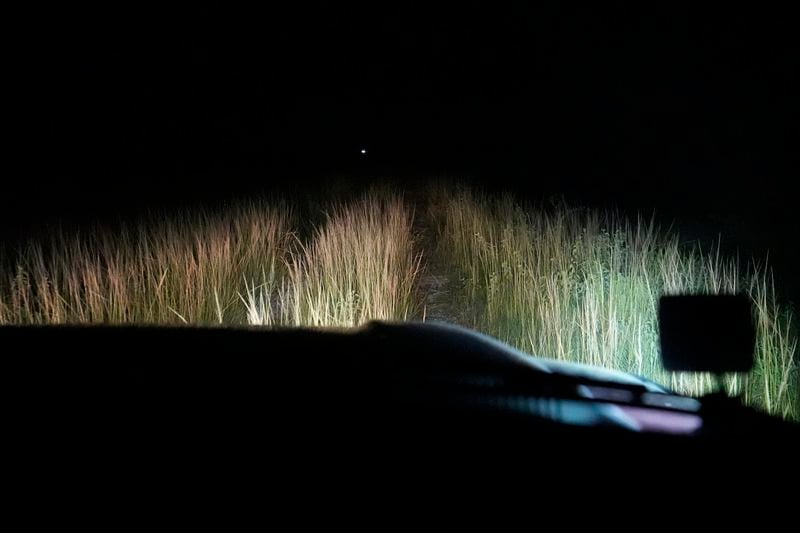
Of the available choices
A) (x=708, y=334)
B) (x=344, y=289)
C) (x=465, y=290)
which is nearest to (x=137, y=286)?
(x=344, y=289)

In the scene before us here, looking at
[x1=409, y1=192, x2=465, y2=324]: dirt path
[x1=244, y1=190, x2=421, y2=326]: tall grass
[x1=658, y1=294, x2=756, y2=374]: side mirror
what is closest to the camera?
[x1=658, y1=294, x2=756, y2=374]: side mirror

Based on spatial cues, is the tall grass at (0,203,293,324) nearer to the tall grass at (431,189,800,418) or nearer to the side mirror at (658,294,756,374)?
the tall grass at (431,189,800,418)

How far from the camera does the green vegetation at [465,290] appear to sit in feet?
12.1

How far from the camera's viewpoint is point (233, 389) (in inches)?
63.5

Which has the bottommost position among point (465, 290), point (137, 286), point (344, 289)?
point (465, 290)

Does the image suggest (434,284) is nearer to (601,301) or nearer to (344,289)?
(344,289)

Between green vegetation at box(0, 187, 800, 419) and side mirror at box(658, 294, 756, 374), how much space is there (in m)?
1.34

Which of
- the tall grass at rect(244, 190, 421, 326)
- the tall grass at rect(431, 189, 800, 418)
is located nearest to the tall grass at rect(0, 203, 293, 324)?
the tall grass at rect(244, 190, 421, 326)

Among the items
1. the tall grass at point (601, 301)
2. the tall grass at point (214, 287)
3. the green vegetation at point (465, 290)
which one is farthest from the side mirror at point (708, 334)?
the tall grass at point (214, 287)

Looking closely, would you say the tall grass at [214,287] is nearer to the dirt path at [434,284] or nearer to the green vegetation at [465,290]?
the green vegetation at [465,290]

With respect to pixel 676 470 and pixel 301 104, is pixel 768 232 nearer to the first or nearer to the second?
pixel 676 470

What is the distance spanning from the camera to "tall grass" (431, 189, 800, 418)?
3471 millimetres

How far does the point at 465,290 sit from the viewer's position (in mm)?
5582

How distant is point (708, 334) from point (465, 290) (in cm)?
360
